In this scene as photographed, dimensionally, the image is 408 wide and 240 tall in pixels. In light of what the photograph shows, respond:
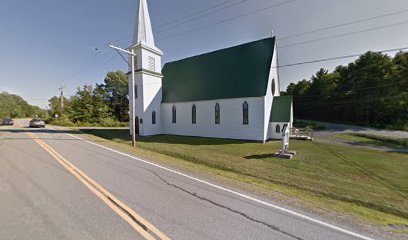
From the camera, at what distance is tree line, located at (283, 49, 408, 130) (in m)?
37.0

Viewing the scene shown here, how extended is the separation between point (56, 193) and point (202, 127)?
17485 millimetres

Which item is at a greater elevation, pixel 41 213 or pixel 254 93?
pixel 254 93

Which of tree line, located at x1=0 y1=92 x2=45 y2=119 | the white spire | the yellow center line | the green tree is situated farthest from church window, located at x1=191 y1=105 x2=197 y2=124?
tree line, located at x1=0 y1=92 x2=45 y2=119

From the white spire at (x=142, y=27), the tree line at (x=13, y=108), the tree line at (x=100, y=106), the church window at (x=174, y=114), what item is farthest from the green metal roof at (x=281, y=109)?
the tree line at (x=13, y=108)

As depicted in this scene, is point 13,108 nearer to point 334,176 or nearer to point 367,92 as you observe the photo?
point 334,176

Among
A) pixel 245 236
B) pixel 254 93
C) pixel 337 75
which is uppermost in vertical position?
pixel 337 75

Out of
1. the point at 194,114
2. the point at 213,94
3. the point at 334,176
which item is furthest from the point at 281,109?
the point at 334,176

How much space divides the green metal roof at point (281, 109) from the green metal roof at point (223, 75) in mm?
3347

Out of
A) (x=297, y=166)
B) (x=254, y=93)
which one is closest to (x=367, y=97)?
(x=254, y=93)

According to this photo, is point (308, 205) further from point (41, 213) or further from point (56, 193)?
point (56, 193)

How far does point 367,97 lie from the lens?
131 ft

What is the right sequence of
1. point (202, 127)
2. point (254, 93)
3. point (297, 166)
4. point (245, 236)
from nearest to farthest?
point (245, 236)
point (297, 166)
point (254, 93)
point (202, 127)

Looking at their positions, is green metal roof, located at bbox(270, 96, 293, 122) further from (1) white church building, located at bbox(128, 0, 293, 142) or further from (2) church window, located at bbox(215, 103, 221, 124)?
(2) church window, located at bbox(215, 103, 221, 124)

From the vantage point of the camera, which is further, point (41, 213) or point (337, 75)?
point (337, 75)
